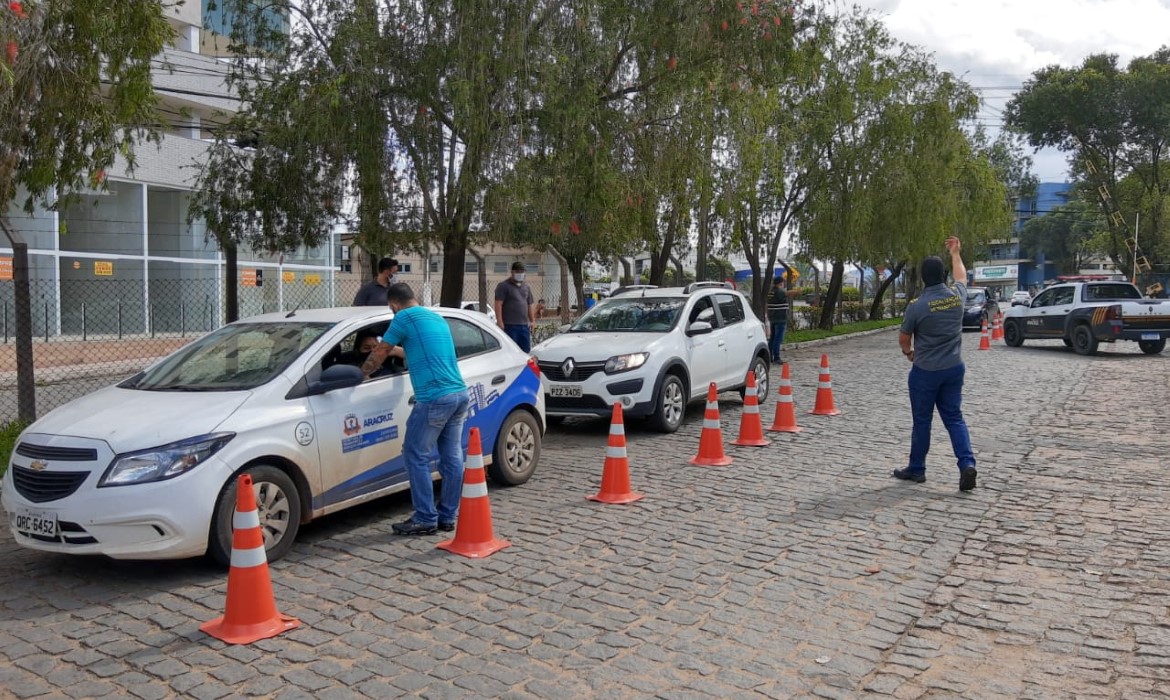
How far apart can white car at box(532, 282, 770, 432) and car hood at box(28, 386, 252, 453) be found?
15.7ft

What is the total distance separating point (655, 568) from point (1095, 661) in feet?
7.81

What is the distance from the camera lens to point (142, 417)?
17.7 ft

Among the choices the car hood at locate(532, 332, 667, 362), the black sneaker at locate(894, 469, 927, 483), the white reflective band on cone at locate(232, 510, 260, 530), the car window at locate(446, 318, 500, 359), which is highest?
the car window at locate(446, 318, 500, 359)

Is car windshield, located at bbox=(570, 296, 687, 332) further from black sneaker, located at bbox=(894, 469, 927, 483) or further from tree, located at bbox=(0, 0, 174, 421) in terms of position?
tree, located at bbox=(0, 0, 174, 421)

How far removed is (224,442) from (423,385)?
4.35ft

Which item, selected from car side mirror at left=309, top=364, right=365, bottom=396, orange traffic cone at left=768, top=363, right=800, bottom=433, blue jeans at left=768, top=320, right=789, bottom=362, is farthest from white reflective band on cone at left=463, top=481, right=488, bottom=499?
blue jeans at left=768, top=320, right=789, bottom=362

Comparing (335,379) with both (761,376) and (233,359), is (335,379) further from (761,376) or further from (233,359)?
(761,376)

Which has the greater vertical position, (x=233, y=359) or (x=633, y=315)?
(x=633, y=315)

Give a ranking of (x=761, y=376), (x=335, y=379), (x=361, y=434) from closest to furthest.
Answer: (x=335, y=379) → (x=361, y=434) → (x=761, y=376)

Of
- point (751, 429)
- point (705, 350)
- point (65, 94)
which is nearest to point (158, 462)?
point (65, 94)

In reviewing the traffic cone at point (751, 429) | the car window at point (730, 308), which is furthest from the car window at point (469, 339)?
the car window at point (730, 308)

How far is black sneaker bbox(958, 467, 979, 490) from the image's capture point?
7.51 meters

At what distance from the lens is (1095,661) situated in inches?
169

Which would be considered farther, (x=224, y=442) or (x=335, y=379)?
(x=335, y=379)
